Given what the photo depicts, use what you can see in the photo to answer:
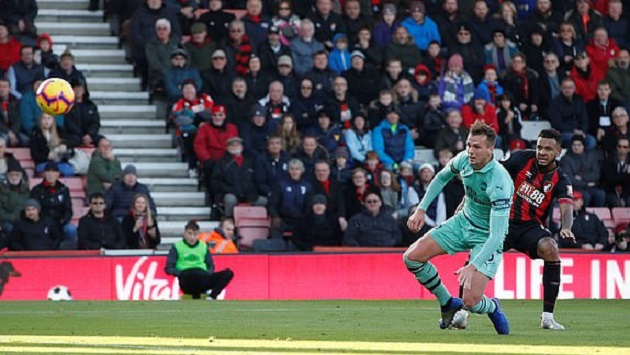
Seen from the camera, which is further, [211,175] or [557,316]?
[211,175]

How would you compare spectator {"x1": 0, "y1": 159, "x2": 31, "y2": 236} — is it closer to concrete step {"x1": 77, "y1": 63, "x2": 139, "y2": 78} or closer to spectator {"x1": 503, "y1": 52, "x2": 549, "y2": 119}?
concrete step {"x1": 77, "y1": 63, "x2": 139, "y2": 78}

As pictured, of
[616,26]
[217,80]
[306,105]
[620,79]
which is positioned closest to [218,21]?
Answer: [217,80]

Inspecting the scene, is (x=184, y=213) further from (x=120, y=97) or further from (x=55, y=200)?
(x=120, y=97)

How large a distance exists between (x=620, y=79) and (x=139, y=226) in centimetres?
990

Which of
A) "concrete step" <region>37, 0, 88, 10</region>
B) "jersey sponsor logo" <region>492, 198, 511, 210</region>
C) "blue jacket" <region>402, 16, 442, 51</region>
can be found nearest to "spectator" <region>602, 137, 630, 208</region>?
"blue jacket" <region>402, 16, 442, 51</region>

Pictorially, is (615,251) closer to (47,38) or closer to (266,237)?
(266,237)

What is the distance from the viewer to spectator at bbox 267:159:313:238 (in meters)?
24.1

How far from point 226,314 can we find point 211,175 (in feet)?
25.5

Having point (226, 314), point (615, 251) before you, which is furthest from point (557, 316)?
point (615, 251)

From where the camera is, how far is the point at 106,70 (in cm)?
2753

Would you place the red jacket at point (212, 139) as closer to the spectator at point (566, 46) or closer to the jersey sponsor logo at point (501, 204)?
the spectator at point (566, 46)

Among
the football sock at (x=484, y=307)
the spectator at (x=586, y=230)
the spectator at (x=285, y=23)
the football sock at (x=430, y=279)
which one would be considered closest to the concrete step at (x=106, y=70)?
the spectator at (x=285, y=23)

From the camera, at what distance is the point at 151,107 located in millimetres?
26938

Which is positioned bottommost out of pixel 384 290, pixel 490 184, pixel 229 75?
pixel 384 290
